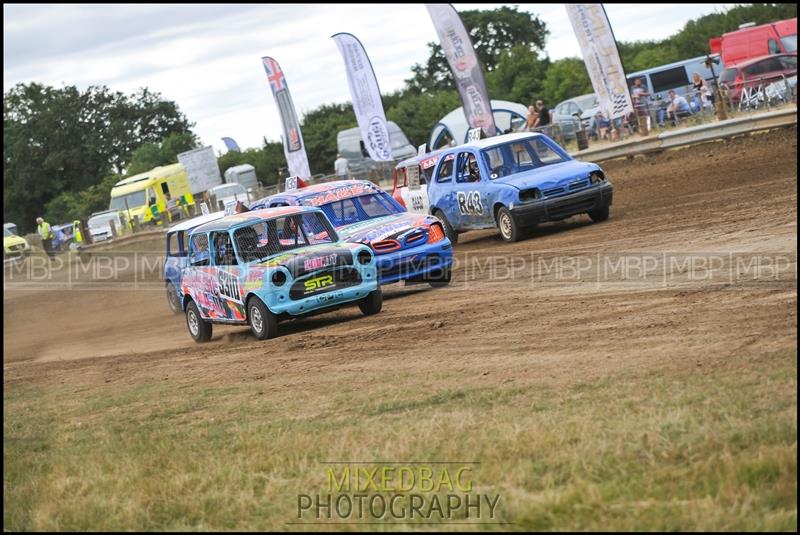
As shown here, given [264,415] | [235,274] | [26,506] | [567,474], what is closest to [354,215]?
[235,274]

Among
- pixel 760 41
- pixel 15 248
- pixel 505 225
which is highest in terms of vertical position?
pixel 760 41

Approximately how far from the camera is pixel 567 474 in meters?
5.83

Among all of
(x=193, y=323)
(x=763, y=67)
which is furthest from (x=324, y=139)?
(x=193, y=323)

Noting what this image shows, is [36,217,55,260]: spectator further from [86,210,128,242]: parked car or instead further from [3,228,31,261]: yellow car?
[86,210,128,242]: parked car

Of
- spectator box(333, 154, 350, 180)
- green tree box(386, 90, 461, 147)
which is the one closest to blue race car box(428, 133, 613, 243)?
spectator box(333, 154, 350, 180)

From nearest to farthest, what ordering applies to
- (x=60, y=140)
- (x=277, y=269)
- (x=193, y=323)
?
(x=277, y=269) < (x=193, y=323) < (x=60, y=140)

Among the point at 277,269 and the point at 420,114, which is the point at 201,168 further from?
the point at 277,269

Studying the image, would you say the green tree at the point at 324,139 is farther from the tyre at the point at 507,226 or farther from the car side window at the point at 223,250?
the car side window at the point at 223,250

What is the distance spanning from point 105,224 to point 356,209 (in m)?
32.2

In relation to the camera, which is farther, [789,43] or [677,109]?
[789,43]

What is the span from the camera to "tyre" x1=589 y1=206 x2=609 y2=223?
1814cm

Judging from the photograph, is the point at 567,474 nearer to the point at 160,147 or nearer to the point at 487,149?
the point at 487,149

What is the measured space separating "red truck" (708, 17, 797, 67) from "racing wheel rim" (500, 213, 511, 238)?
20.3 m

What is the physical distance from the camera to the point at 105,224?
46531 millimetres
